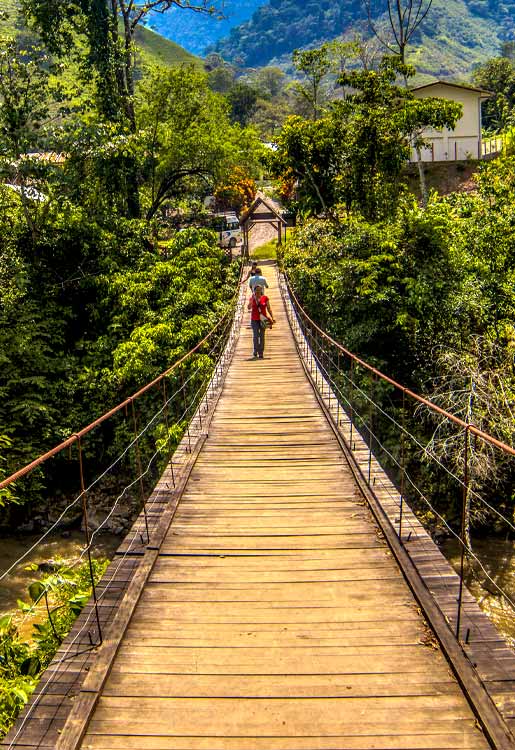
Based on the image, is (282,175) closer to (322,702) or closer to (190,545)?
(190,545)

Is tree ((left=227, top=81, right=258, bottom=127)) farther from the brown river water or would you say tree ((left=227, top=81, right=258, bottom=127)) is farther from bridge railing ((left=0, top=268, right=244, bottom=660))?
the brown river water

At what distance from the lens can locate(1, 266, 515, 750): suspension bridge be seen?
2961 millimetres

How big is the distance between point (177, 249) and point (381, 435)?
952cm

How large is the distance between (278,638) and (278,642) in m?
0.04

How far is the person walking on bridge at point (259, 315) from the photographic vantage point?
38.6 ft

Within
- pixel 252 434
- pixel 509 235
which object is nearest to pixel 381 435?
pixel 509 235

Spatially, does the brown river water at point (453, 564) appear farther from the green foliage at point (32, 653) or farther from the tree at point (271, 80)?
the tree at point (271, 80)

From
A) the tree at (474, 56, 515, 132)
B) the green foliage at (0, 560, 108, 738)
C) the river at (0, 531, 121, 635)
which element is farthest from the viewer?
the tree at (474, 56, 515, 132)

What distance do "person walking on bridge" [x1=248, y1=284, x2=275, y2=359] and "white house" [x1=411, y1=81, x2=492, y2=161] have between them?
2540cm

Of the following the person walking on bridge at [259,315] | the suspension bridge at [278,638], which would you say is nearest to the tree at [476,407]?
the person walking on bridge at [259,315]

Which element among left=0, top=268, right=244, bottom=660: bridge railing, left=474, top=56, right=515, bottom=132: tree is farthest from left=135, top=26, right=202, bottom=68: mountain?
left=0, top=268, right=244, bottom=660: bridge railing

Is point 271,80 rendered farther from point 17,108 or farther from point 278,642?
point 278,642

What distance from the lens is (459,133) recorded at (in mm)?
34062

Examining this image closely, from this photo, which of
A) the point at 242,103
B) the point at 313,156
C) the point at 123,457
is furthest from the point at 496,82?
the point at 123,457
